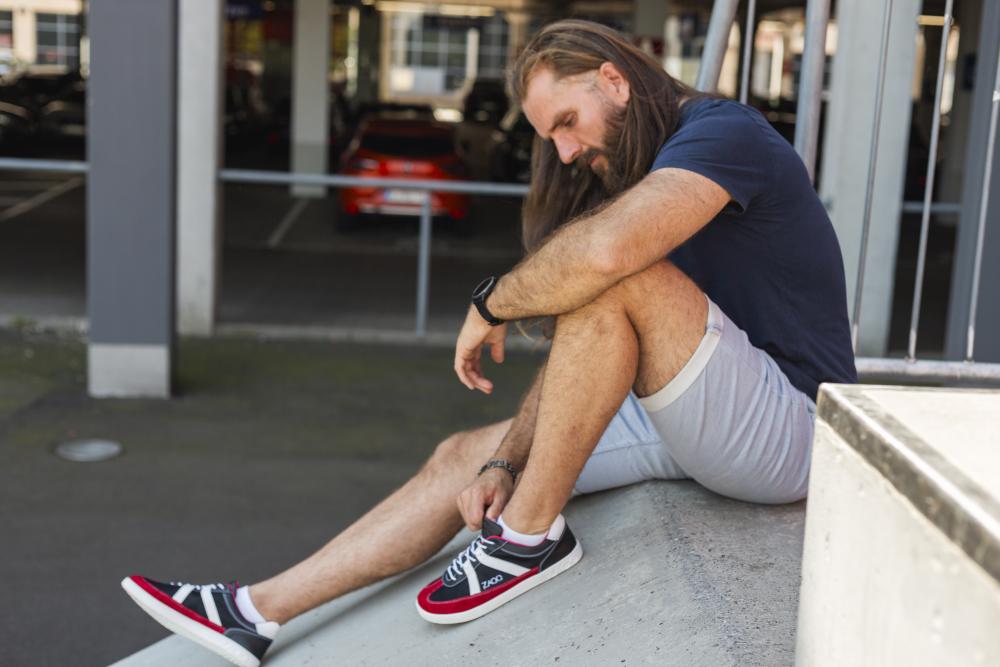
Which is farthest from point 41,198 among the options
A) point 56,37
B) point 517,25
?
point 56,37

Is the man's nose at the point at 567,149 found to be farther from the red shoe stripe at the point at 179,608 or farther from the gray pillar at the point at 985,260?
the gray pillar at the point at 985,260

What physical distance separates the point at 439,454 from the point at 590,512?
0.43 metres

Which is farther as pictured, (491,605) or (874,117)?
(874,117)

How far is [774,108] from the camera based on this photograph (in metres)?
24.2

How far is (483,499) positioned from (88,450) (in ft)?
10.7

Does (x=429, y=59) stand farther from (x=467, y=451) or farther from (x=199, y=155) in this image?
(x=467, y=451)

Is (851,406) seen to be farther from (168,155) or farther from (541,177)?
(168,155)

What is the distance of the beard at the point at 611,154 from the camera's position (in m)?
2.88

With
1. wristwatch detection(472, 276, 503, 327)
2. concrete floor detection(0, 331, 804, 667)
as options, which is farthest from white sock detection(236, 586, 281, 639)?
wristwatch detection(472, 276, 503, 327)

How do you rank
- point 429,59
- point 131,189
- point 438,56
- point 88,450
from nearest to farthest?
point 88,450 < point 131,189 < point 429,59 < point 438,56

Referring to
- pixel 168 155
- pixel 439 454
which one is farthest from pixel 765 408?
pixel 168 155

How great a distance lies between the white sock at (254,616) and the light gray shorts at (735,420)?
1063mm

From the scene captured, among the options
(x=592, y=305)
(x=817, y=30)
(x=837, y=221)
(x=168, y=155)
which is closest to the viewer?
(x=592, y=305)

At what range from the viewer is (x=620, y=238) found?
2.50 m
